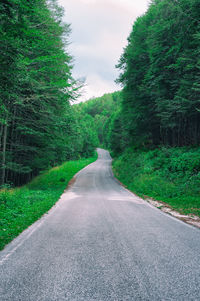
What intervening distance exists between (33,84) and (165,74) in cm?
1106

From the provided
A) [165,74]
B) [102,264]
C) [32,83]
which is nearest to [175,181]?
[165,74]

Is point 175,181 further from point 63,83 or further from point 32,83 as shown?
point 32,83

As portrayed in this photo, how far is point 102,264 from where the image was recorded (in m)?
2.92

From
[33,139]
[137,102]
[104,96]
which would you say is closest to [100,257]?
[33,139]

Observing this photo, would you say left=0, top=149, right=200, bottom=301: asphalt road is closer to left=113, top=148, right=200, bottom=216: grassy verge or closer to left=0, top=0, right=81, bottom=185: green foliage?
left=113, top=148, right=200, bottom=216: grassy verge

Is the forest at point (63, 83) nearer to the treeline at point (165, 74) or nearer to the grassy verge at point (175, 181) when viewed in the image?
the treeline at point (165, 74)

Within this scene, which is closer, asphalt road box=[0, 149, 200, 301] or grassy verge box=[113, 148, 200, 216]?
asphalt road box=[0, 149, 200, 301]

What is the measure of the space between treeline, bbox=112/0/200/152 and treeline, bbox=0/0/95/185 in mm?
7187

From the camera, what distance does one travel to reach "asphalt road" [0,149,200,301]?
2254 mm

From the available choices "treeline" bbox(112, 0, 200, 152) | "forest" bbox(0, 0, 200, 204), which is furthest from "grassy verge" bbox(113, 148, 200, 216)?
"treeline" bbox(112, 0, 200, 152)

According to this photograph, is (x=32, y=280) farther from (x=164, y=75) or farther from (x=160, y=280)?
(x=164, y=75)

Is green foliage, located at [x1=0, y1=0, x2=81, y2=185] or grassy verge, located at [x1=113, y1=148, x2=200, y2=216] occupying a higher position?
green foliage, located at [x1=0, y1=0, x2=81, y2=185]

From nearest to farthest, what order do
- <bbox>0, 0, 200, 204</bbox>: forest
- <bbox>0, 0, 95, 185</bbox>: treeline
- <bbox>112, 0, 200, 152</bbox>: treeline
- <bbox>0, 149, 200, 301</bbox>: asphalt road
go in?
<bbox>0, 149, 200, 301</bbox>: asphalt road
<bbox>0, 0, 95, 185</bbox>: treeline
<bbox>0, 0, 200, 204</bbox>: forest
<bbox>112, 0, 200, 152</bbox>: treeline

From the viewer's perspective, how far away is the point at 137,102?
19734 millimetres
